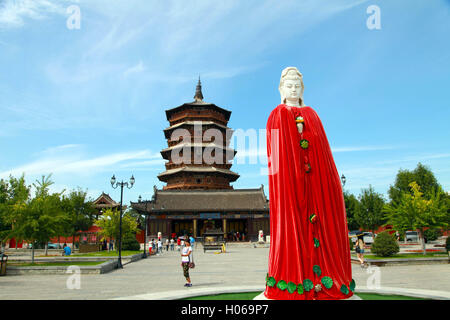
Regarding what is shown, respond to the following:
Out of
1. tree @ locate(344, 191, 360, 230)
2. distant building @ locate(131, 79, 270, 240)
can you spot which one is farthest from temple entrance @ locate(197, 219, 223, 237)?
tree @ locate(344, 191, 360, 230)

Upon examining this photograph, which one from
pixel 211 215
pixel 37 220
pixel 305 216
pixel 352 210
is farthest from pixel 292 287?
pixel 352 210

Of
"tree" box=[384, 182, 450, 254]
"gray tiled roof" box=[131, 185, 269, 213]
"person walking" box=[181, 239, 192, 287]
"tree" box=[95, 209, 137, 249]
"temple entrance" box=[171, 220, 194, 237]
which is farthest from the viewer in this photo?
"temple entrance" box=[171, 220, 194, 237]

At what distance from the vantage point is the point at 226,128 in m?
51.8

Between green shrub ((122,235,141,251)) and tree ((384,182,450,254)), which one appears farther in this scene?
green shrub ((122,235,141,251))

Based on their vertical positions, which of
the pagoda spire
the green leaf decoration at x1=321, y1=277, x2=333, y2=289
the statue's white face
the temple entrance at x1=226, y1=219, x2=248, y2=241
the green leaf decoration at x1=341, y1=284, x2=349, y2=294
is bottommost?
the temple entrance at x1=226, y1=219, x2=248, y2=241

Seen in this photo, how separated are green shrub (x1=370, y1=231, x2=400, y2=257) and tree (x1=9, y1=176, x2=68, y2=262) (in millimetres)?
17824

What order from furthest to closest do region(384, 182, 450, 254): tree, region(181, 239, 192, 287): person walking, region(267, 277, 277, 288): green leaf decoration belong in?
region(384, 182, 450, 254): tree < region(181, 239, 192, 287): person walking < region(267, 277, 277, 288): green leaf decoration

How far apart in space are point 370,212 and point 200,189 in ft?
83.6

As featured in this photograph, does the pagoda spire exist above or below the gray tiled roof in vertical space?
above

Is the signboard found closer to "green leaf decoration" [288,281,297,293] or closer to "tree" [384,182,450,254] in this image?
"tree" [384,182,450,254]

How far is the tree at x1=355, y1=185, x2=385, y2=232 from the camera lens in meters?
45.3
